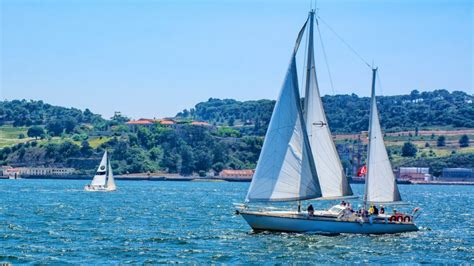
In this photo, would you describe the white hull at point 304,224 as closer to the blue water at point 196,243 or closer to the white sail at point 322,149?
the blue water at point 196,243

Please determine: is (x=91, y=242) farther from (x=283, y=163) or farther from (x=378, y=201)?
(x=378, y=201)

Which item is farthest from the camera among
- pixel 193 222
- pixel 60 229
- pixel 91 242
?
pixel 193 222

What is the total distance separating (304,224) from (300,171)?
9.09 feet

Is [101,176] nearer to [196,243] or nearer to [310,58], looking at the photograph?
[310,58]

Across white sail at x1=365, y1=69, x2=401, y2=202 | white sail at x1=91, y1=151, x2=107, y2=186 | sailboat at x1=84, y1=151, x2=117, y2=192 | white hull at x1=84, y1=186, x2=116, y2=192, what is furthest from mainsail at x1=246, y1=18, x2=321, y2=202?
white sail at x1=91, y1=151, x2=107, y2=186

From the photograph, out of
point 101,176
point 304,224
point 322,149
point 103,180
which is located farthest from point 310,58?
point 101,176

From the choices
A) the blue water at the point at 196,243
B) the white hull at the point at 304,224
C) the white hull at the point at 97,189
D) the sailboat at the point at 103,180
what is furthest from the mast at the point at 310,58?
the white hull at the point at 97,189

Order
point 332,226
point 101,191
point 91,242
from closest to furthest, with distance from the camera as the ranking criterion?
point 91,242
point 332,226
point 101,191

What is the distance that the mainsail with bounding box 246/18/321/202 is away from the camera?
49.9 meters

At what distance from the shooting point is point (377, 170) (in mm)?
54531

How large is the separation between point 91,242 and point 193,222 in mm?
16185

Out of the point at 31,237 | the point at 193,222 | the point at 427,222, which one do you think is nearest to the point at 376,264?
the point at 31,237

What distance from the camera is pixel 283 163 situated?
4994cm

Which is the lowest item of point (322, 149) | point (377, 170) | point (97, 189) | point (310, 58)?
point (97, 189)
